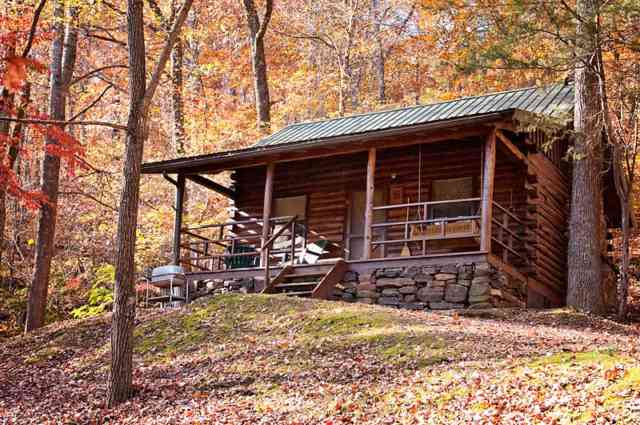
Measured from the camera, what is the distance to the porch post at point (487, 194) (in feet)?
54.1

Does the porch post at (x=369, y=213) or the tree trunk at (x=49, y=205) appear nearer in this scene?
the porch post at (x=369, y=213)

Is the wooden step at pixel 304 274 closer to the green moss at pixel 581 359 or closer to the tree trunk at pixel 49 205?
the tree trunk at pixel 49 205

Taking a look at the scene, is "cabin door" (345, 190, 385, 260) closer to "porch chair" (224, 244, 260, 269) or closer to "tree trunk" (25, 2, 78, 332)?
"porch chair" (224, 244, 260, 269)

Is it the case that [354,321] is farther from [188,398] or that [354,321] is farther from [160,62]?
[160,62]

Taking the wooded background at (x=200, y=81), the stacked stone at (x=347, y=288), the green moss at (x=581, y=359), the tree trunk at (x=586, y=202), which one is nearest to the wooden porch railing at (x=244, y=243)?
the stacked stone at (x=347, y=288)

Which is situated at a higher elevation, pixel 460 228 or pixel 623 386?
pixel 460 228

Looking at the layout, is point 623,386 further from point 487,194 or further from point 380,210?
point 380,210

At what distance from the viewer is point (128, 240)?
11.2 metres

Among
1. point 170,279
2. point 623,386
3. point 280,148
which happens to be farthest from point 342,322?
point 280,148

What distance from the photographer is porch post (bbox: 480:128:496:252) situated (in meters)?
16.5

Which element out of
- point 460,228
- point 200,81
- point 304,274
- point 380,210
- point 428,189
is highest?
point 200,81

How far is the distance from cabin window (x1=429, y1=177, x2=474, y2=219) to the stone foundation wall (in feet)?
7.63

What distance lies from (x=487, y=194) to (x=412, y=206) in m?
2.90

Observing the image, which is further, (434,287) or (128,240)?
(434,287)
